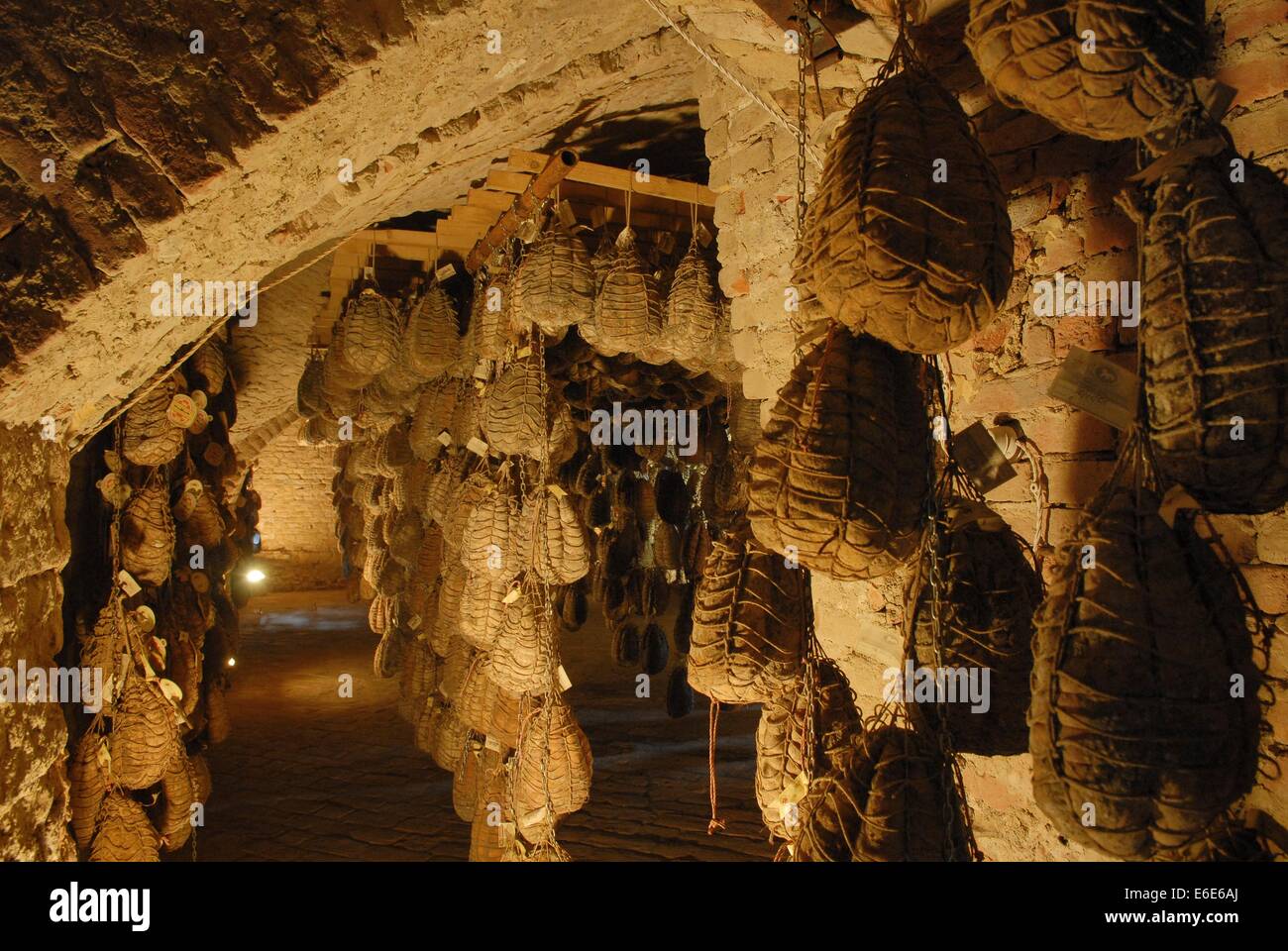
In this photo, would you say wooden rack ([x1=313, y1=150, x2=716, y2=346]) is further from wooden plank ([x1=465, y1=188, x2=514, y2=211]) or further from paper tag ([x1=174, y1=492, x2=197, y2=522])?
paper tag ([x1=174, y1=492, x2=197, y2=522])

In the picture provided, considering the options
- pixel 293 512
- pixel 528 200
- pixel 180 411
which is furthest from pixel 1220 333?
pixel 293 512

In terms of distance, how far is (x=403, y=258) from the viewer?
16.4 ft

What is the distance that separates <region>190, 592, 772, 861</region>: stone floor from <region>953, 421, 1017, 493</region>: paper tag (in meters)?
3.39

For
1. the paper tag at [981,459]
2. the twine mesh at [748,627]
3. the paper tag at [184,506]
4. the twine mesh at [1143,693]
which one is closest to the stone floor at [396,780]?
the paper tag at [184,506]

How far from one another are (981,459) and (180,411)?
12.0ft

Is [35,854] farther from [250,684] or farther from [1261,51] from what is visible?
[250,684]

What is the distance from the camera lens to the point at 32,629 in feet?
7.07

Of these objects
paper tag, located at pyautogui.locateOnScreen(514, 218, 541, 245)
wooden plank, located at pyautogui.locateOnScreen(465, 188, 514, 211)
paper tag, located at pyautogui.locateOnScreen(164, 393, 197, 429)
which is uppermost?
wooden plank, located at pyautogui.locateOnScreen(465, 188, 514, 211)

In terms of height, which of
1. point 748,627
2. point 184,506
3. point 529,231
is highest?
point 529,231

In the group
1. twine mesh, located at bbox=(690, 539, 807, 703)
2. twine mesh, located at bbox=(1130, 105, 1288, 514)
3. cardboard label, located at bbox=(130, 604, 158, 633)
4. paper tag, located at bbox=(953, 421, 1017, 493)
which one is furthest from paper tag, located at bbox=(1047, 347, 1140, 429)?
cardboard label, located at bbox=(130, 604, 158, 633)

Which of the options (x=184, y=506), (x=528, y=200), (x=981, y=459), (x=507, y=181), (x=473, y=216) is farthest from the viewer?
(x=184, y=506)

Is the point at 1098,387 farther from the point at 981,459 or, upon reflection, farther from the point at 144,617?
the point at 144,617

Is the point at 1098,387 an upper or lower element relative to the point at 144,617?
upper

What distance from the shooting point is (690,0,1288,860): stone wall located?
3.83 ft
